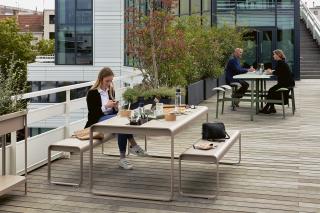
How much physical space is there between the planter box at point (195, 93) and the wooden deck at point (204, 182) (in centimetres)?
351

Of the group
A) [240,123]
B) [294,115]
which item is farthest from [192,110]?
[294,115]

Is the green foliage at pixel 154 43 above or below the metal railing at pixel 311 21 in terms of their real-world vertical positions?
below

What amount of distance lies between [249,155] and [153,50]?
12.7 ft

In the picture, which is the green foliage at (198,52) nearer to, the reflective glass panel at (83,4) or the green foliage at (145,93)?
the green foliage at (145,93)

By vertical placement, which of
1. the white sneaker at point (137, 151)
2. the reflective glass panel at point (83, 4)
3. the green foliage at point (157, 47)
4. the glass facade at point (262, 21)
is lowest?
the white sneaker at point (137, 151)

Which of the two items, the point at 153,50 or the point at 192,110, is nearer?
the point at 192,110

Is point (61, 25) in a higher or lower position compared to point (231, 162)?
higher

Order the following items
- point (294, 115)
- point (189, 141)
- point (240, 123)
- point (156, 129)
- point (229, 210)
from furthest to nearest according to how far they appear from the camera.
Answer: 1. point (294, 115)
2. point (240, 123)
3. point (189, 141)
4. point (156, 129)
5. point (229, 210)

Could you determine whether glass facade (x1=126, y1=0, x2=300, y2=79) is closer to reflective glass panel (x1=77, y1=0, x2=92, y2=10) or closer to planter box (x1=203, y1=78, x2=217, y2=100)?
planter box (x1=203, y1=78, x2=217, y2=100)

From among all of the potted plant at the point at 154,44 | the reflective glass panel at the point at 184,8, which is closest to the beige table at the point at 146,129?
the potted plant at the point at 154,44

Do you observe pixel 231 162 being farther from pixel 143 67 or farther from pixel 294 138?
pixel 143 67

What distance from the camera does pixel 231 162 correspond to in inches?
266

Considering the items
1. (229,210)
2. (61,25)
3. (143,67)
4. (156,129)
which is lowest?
(229,210)

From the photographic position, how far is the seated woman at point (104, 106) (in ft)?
21.1
